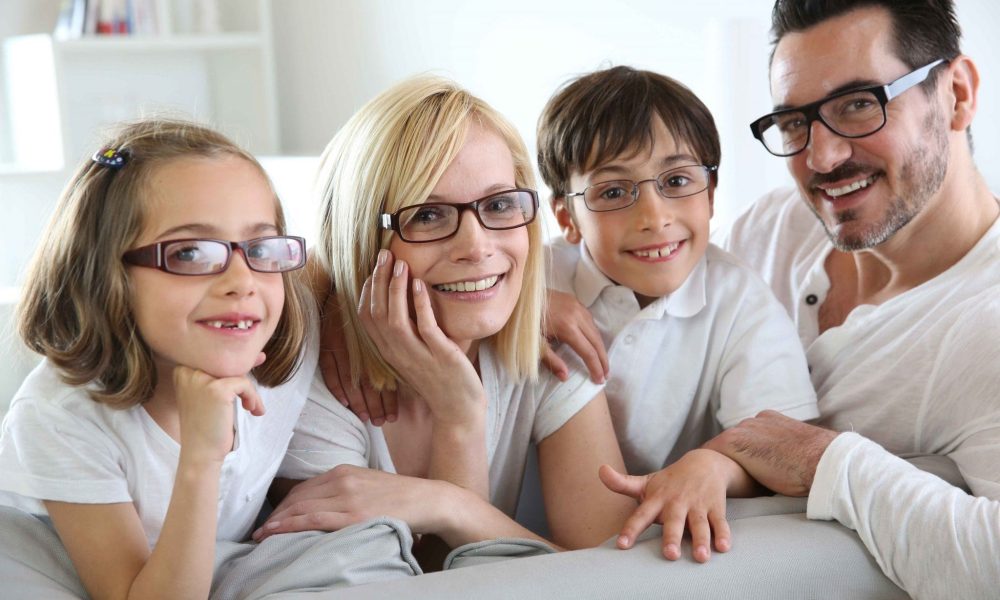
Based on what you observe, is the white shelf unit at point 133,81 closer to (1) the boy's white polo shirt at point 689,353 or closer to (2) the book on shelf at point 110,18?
(2) the book on shelf at point 110,18

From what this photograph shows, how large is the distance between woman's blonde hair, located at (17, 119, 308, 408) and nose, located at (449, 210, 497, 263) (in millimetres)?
373

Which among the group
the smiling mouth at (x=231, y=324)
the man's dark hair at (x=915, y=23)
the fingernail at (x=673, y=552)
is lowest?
the fingernail at (x=673, y=552)

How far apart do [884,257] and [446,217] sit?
3.07 feet

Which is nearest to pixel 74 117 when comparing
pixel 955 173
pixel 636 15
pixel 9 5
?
pixel 9 5

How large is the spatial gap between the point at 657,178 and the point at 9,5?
3.74 meters

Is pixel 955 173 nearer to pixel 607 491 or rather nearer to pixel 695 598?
pixel 607 491

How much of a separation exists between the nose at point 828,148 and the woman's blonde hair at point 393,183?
58 centimetres

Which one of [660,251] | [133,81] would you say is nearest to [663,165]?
[660,251]

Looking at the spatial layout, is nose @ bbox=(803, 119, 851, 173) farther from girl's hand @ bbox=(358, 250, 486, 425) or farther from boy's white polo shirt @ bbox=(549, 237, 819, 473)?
girl's hand @ bbox=(358, 250, 486, 425)

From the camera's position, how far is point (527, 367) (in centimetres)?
177

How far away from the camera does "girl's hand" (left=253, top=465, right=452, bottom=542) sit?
5.01 feet

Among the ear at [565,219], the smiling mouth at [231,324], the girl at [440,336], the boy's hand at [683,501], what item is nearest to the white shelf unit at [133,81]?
the ear at [565,219]

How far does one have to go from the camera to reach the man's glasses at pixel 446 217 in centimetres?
161

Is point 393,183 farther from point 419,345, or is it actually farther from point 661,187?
point 661,187
